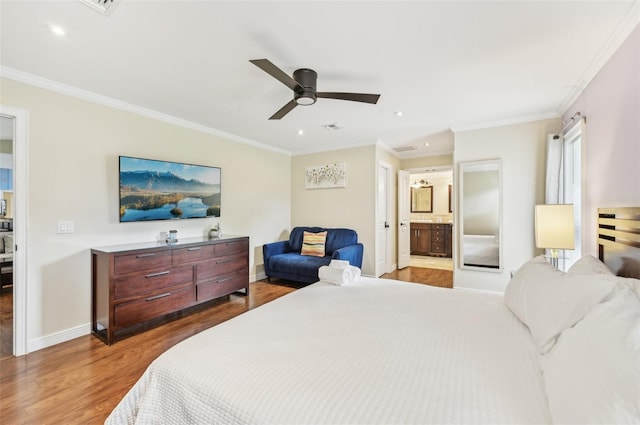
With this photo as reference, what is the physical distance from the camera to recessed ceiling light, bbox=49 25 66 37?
188cm

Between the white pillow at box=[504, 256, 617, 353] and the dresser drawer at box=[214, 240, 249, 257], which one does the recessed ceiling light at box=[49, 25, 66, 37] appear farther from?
the white pillow at box=[504, 256, 617, 353]

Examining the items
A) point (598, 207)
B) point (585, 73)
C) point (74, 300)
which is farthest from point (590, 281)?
point (74, 300)

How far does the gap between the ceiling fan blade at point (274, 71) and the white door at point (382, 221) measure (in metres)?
2.99

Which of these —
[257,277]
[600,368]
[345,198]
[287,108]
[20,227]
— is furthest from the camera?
[345,198]

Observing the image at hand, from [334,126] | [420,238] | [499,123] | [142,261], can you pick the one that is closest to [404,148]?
[499,123]

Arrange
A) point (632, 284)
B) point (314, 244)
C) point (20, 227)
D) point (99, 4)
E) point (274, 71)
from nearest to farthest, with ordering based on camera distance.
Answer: point (632, 284), point (99, 4), point (274, 71), point (20, 227), point (314, 244)

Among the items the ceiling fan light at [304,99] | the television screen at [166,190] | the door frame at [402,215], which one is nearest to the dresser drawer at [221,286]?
the television screen at [166,190]

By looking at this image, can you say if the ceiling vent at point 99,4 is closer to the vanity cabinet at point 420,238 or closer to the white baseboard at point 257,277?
the white baseboard at point 257,277

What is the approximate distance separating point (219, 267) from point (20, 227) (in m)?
1.87

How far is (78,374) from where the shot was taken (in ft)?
7.16

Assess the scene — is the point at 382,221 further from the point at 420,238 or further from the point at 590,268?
the point at 590,268

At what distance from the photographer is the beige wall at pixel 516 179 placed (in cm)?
360

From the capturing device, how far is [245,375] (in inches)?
43.1

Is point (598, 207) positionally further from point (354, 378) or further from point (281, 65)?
point (281, 65)
